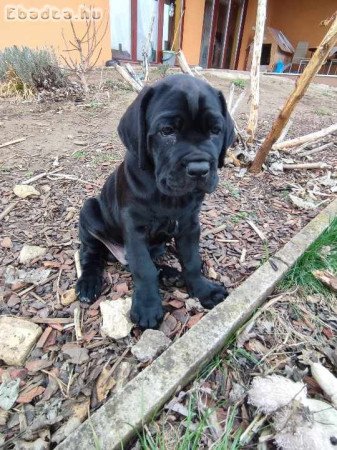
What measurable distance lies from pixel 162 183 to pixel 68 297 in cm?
103

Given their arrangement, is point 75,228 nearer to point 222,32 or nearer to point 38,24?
point 38,24

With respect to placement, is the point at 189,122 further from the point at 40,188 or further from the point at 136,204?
the point at 40,188

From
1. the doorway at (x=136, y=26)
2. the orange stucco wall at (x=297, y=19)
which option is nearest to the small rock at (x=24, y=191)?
the doorway at (x=136, y=26)

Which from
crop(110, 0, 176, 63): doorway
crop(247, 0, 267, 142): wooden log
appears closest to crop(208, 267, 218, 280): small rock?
crop(247, 0, 267, 142): wooden log

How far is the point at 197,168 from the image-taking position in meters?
1.74

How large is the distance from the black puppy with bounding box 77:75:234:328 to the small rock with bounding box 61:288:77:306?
68mm

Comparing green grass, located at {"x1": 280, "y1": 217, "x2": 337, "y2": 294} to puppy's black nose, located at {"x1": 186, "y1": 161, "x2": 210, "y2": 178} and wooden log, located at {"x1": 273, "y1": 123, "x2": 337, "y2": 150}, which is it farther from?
wooden log, located at {"x1": 273, "y1": 123, "x2": 337, "y2": 150}

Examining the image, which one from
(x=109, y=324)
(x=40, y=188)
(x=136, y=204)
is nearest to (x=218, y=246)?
(x=136, y=204)

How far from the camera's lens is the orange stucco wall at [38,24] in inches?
317

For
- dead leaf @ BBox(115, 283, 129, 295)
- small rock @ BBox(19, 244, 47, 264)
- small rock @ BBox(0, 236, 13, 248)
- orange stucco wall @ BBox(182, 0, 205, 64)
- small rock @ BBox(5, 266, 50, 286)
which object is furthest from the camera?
orange stucco wall @ BBox(182, 0, 205, 64)

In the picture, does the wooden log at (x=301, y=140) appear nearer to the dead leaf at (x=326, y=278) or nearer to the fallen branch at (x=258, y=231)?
the fallen branch at (x=258, y=231)

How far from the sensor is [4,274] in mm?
2471

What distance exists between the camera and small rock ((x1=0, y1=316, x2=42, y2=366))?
1806 mm

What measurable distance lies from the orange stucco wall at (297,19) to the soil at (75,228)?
555 inches
